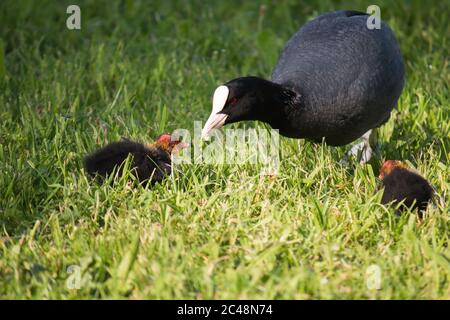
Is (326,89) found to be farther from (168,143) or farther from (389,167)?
(168,143)

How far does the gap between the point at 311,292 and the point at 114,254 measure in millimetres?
752

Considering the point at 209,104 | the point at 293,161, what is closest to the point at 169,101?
the point at 209,104

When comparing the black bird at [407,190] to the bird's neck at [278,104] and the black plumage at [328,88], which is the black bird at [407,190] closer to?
the black plumage at [328,88]

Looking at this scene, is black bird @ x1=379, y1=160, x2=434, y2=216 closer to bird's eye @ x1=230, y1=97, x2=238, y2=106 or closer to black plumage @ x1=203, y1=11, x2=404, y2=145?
black plumage @ x1=203, y1=11, x2=404, y2=145

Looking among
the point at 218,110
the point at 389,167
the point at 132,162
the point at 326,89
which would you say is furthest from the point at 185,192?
the point at 389,167

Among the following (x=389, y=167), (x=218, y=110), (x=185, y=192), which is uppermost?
(x=218, y=110)

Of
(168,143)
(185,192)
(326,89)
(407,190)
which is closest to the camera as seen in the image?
(407,190)

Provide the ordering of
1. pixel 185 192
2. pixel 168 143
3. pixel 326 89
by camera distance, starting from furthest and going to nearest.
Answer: pixel 168 143 < pixel 326 89 < pixel 185 192

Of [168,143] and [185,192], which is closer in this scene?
[185,192]

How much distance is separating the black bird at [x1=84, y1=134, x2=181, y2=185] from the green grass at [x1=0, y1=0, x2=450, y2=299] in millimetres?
69

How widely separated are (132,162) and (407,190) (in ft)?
4.03

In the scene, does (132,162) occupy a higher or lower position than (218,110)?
lower

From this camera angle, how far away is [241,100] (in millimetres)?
3828
